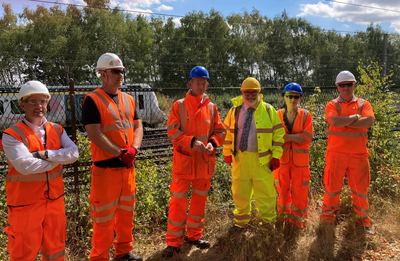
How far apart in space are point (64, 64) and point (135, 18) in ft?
49.1

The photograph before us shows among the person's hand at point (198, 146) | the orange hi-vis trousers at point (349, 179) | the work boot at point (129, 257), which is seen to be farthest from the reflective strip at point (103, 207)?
the orange hi-vis trousers at point (349, 179)

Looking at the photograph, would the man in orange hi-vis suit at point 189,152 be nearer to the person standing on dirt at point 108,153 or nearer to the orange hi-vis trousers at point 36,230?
the person standing on dirt at point 108,153

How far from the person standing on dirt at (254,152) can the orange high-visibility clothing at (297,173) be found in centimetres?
41

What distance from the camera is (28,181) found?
8.25ft

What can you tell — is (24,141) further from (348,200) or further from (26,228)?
(348,200)

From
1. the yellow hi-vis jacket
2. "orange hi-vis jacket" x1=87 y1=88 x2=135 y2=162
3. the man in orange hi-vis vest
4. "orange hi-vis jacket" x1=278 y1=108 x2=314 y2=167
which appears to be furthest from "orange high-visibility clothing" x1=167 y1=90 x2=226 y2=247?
the man in orange hi-vis vest

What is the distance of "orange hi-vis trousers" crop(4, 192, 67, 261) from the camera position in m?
2.45

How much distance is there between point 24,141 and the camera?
2.48m

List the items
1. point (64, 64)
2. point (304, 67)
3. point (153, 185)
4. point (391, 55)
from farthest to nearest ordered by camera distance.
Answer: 1. point (304, 67)
2. point (391, 55)
3. point (64, 64)
4. point (153, 185)

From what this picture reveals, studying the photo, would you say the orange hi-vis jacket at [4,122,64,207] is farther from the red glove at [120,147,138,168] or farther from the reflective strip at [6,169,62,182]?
the red glove at [120,147,138,168]

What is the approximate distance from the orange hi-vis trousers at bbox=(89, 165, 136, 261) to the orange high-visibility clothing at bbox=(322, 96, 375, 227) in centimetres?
276

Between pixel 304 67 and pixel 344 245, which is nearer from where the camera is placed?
pixel 344 245

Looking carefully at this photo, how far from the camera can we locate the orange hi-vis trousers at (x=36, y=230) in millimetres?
2449

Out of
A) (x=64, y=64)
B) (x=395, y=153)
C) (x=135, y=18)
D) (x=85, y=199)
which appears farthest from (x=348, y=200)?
(x=135, y=18)
